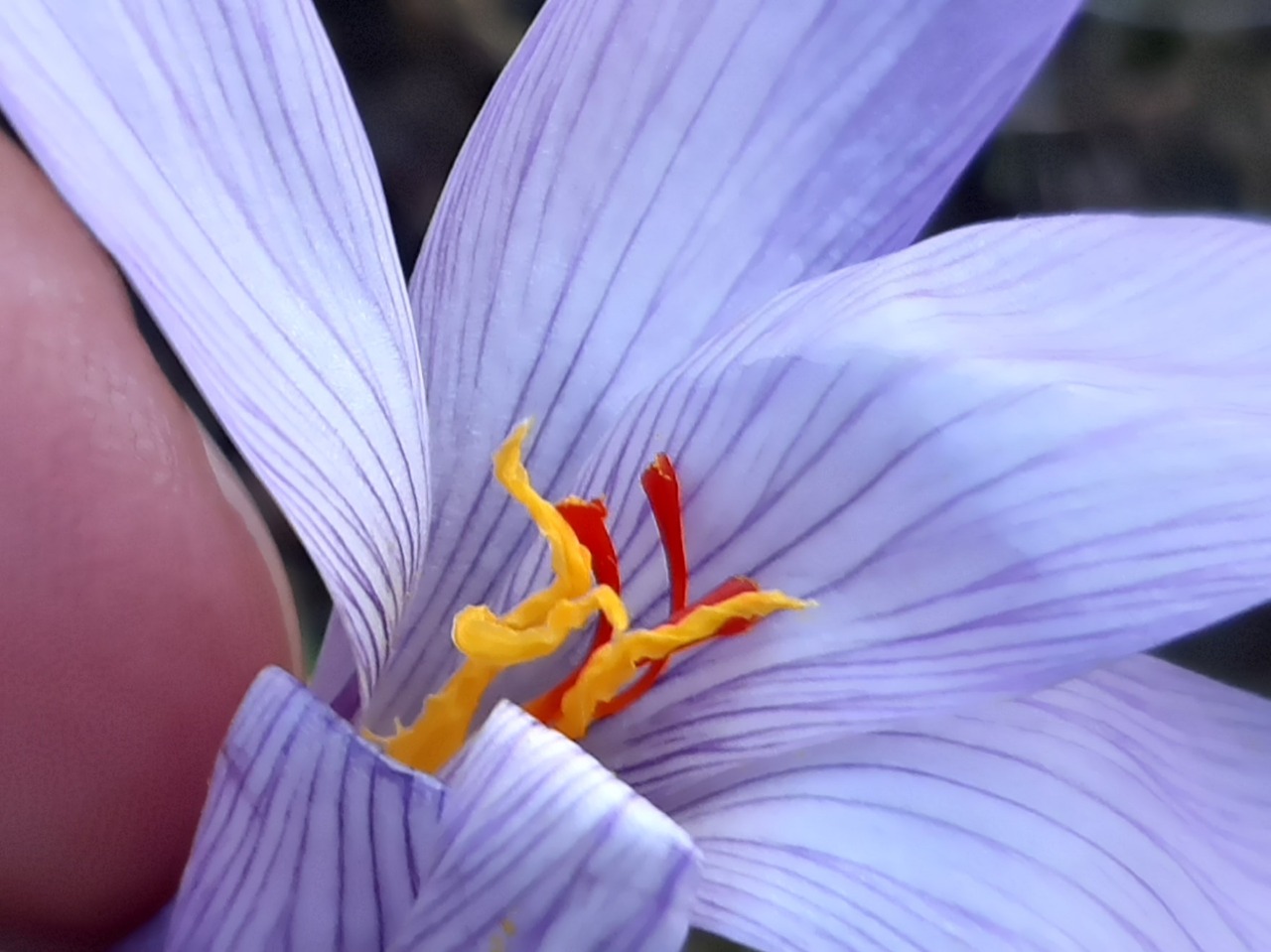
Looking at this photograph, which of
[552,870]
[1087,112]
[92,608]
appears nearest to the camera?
[552,870]

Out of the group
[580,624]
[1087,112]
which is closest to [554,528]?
[580,624]

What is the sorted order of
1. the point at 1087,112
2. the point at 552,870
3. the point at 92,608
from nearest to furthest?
1. the point at 552,870
2. the point at 92,608
3. the point at 1087,112

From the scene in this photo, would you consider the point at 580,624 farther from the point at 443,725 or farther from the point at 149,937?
the point at 149,937

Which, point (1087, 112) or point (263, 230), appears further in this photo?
point (1087, 112)

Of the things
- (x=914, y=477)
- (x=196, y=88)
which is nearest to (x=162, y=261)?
(x=196, y=88)

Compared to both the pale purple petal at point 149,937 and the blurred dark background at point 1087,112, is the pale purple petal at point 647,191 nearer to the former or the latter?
the pale purple petal at point 149,937


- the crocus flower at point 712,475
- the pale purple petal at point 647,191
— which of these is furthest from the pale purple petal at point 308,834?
the pale purple petal at point 647,191

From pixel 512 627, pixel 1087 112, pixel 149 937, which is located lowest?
pixel 149 937
